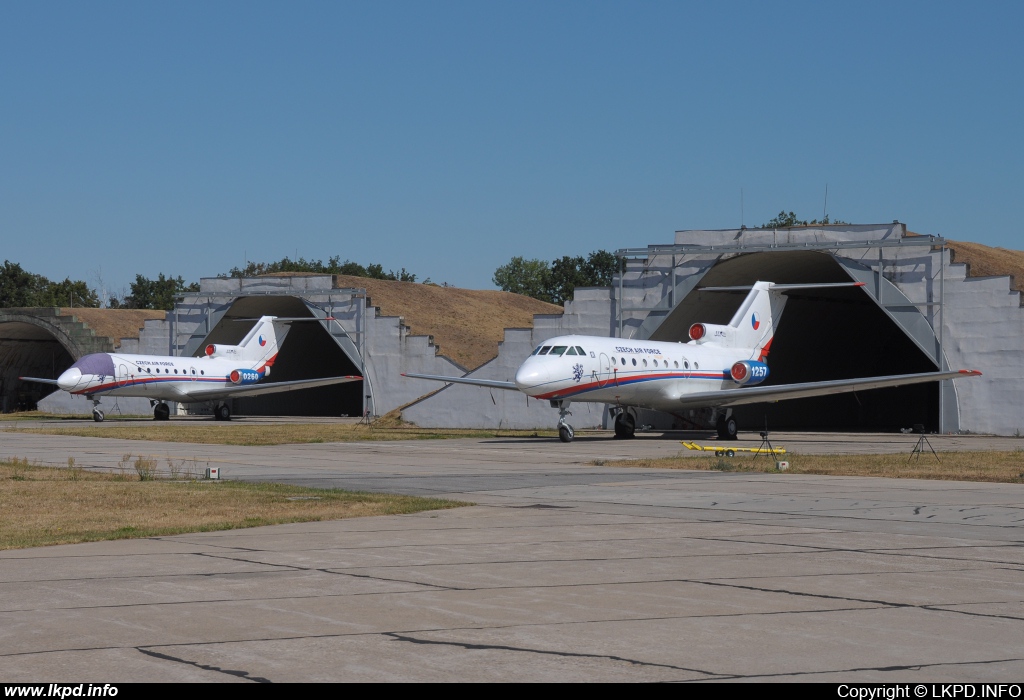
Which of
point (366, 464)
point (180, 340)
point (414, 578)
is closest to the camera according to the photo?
point (414, 578)

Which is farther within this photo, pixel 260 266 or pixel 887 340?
pixel 260 266

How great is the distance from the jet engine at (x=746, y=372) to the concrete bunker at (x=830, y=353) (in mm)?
6992

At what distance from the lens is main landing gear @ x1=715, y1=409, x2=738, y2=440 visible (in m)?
42.4

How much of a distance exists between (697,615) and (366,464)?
59.6ft

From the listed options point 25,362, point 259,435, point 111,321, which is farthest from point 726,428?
point 25,362

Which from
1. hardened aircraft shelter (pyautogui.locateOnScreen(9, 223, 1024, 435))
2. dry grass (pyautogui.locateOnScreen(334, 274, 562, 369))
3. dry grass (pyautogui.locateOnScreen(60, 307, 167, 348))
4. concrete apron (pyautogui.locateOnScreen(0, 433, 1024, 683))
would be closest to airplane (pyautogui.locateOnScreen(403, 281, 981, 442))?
hardened aircraft shelter (pyautogui.locateOnScreen(9, 223, 1024, 435))

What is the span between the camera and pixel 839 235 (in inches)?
1809

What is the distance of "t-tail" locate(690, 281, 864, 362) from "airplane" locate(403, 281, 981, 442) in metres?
0.04

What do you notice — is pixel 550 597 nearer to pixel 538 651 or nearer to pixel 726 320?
pixel 538 651

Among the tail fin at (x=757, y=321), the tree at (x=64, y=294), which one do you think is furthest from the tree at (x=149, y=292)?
the tail fin at (x=757, y=321)

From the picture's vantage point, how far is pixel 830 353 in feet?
196

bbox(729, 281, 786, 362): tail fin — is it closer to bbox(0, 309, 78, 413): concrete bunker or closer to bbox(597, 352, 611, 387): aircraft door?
bbox(597, 352, 611, 387): aircraft door
